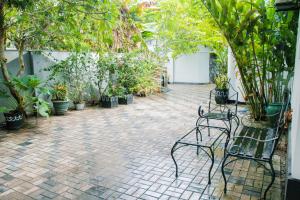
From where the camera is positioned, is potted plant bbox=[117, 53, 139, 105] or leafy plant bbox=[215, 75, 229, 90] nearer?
leafy plant bbox=[215, 75, 229, 90]

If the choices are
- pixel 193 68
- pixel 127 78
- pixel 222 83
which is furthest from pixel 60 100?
pixel 193 68

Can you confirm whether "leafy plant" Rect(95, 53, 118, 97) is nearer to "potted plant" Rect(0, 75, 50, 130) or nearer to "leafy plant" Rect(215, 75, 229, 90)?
"potted plant" Rect(0, 75, 50, 130)

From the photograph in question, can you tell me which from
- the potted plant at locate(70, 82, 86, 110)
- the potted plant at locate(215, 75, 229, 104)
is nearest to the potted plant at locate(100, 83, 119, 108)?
the potted plant at locate(70, 82, 86, 110)

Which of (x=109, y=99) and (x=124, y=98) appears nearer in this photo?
(x=109, y=99)

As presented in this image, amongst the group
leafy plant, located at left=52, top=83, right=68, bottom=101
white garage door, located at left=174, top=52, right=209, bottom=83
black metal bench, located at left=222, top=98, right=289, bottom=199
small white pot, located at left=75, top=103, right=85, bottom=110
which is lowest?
small white pot, located at left=75, top=103, right=85, bottom=110

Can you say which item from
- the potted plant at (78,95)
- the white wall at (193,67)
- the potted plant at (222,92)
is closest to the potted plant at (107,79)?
the potted plant at (78,95)

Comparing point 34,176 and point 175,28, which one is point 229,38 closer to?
point 34,176

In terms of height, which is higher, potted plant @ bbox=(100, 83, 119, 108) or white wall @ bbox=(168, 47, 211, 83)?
white wall @ bbox=(168, 47, 211, 83)

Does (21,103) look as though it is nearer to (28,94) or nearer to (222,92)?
(28,94)

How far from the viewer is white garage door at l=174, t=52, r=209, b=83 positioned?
612 inches

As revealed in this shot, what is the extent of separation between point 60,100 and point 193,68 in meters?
9.85

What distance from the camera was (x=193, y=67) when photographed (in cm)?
1571

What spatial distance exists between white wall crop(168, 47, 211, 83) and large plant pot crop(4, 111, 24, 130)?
1118 centimetres

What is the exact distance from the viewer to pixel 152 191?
3.26 m
